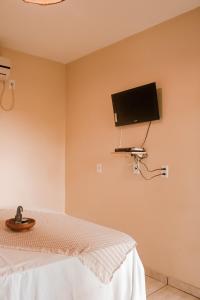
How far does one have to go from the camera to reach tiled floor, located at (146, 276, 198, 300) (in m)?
2.41

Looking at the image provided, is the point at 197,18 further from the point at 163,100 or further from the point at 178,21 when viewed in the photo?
the point at 163,100

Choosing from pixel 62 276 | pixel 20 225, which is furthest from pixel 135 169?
pixel 62 276

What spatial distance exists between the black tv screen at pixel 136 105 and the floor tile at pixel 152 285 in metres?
1.57

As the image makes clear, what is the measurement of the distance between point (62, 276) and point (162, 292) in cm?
154

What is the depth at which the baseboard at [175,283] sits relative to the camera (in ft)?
7.99

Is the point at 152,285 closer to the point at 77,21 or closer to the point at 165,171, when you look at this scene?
the point at 165,171

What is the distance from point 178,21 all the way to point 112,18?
0.61 meters

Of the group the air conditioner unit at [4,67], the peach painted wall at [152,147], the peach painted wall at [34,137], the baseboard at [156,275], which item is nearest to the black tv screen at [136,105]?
the peach painted wall at [152,147]

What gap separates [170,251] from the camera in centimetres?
263

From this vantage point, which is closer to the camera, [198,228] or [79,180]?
[198,228]

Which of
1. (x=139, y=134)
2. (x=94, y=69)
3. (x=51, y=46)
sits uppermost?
(x=51, y=46)

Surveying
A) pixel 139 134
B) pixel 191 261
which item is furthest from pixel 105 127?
pixel 191 261

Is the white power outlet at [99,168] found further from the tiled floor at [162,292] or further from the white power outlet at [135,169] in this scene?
the tiled floor at [162,292]

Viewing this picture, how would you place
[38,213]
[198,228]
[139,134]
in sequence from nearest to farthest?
[38,213] → [198,228] → [139,134]
